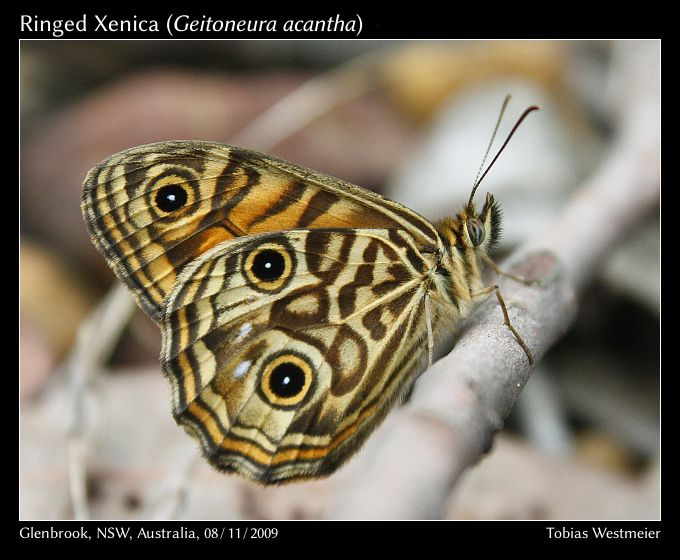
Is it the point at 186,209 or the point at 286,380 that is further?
the point at 186,209

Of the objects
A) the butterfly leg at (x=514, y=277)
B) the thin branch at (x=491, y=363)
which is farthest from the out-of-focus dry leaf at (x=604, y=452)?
the butterfly leg at (x=514, y=277)

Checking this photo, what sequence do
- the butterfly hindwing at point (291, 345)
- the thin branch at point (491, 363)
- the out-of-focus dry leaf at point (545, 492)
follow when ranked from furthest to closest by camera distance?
the out-of-focus dry leaf at point (545, 492)
the butterfly hindwing at point (291, 345)
the thin branch at point (491, 363)

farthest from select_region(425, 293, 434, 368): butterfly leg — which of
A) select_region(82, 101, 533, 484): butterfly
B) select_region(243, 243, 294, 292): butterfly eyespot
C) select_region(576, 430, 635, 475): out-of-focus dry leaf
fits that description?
select_region(576, 430, 635, 475): out-of-focus dry leaf

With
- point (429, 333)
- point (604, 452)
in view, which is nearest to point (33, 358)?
point (429, 333)

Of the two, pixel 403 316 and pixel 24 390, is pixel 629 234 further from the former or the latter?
pixel 24 390

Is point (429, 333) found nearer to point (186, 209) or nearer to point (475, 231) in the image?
point (475, 231)

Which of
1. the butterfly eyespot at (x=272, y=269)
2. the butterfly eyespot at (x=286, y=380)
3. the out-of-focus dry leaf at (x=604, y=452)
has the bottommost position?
the out-of-focus dry leaf at (x=604, y=452)

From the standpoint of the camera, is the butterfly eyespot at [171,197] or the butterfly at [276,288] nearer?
the butterfly at [276,288]

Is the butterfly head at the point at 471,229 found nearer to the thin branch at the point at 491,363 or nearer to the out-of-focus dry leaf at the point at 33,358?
the thin branch at the point at 491,363
